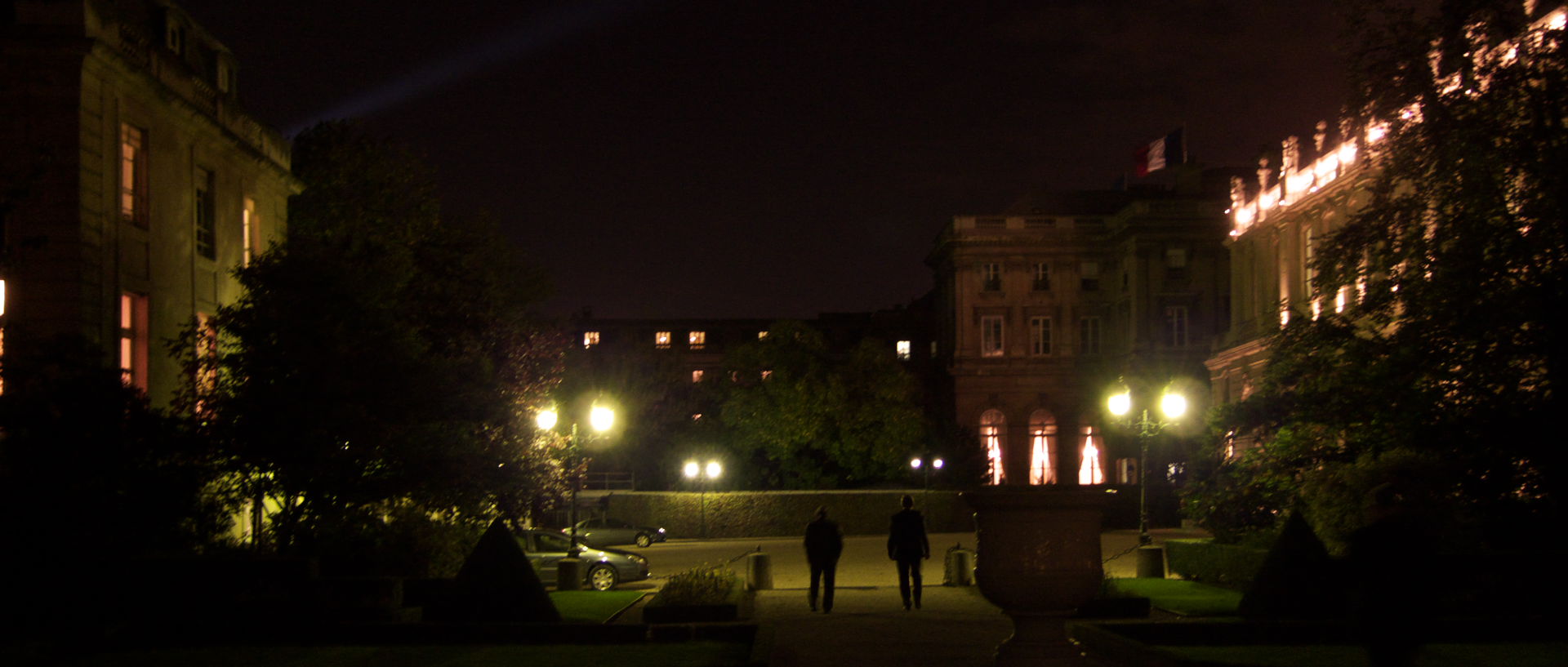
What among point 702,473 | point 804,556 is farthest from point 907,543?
point 702,473

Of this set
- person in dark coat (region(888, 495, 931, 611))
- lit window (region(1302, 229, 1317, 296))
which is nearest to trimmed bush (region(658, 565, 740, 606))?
person in dark coat (region(888, 495, 931, 611))

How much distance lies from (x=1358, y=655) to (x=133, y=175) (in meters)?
21.0

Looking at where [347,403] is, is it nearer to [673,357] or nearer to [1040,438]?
[1040,438]

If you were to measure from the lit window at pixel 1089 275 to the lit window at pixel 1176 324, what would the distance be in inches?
340

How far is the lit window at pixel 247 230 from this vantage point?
3225cm

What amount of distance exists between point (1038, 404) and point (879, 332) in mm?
19564

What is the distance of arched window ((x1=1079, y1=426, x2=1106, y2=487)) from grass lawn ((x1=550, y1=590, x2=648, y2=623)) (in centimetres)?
6662

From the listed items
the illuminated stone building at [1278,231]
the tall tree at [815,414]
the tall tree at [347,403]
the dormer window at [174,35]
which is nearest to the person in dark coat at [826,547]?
the tall tree at [347,403]

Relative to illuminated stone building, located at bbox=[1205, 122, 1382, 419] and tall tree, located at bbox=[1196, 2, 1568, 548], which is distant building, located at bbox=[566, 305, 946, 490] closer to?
illuminated stone building, located at bbox=[1205, 122, 1382, 419]

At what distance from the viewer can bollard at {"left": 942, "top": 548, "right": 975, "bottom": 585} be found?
97.2 ft

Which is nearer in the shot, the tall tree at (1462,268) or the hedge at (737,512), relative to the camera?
the tall tree at (1462,268)

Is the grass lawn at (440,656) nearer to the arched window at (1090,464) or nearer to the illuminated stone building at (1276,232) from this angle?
the illuminated stone building at (1276,232)

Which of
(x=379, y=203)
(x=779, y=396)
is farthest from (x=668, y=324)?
→ (x=379, y=203)

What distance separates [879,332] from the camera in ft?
371
